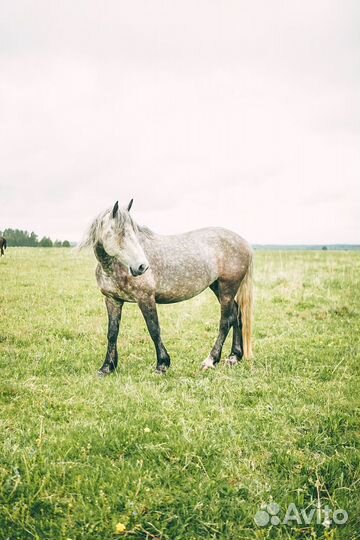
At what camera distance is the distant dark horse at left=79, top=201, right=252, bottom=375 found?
17.7 feet

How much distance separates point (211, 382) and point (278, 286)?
9880 millimetres

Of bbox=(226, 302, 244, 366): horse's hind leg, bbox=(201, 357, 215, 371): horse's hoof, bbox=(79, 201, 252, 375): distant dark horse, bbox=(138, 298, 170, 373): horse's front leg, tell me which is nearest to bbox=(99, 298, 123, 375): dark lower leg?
bbox=(79, 201, 252, 375): distant dark horse

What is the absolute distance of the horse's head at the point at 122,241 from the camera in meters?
5.32

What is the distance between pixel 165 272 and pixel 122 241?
3.80 feet

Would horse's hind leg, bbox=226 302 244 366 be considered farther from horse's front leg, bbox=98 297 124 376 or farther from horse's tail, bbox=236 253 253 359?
horse's front leg, bbox=98 297 124 376

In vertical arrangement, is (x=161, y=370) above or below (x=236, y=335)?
below

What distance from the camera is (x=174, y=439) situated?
3.92 meters

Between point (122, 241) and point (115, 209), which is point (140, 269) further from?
point (115, 209)

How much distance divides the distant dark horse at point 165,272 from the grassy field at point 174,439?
20.4 inches

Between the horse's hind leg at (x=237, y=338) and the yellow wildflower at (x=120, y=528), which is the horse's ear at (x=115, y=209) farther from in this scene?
the yellow wildflower at (x=120, y=528)

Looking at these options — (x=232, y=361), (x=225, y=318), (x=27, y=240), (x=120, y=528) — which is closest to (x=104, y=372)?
(x=232, y=361)

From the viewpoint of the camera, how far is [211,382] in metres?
5.69

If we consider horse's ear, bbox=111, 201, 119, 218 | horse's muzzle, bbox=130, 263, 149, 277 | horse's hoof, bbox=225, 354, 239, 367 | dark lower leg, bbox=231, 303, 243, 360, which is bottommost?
horse's hoof, bbox=225, 354, 239, 367

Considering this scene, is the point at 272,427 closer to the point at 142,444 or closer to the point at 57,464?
the point at 142,444
